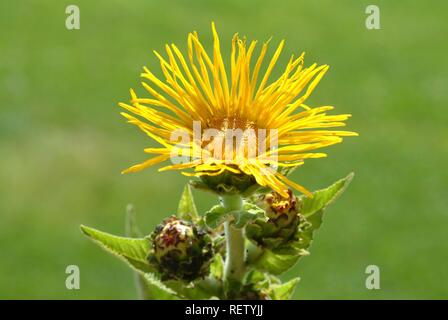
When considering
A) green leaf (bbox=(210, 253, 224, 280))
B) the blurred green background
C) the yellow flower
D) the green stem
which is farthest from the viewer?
the blurred green background

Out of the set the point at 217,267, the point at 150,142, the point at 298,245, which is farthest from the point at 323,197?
the point at 150,142

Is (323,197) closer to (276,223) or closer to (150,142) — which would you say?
(276,223)

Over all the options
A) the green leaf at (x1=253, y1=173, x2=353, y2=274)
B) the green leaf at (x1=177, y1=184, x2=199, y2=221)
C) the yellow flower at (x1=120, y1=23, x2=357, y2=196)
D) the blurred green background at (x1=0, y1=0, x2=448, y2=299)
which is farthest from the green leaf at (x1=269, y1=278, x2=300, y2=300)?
the blurred green background at (x1=0, y1=0, x2=448, y2=299)

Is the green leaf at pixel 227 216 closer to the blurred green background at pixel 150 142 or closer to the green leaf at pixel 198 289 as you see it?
the green leaf at pixel 198 289

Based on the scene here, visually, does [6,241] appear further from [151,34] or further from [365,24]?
[365,24]

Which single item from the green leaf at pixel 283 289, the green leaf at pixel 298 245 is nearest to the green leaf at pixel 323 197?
the green leaf at pixel 298 245

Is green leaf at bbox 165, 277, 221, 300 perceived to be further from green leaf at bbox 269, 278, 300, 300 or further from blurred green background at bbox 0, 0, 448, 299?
blurred green background at bbox 0, 0, 448, 299
